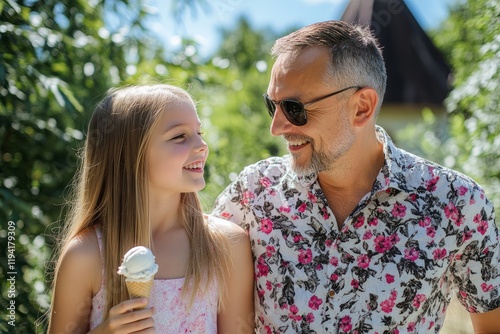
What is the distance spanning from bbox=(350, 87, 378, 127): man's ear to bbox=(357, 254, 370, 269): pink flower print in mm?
597

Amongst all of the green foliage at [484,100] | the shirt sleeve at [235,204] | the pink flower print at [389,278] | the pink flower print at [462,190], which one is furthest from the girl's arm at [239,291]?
the green foliage at [484,100]

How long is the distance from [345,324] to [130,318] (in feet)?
2.72

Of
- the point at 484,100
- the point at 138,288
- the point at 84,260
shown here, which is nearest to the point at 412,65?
the point at 484,100

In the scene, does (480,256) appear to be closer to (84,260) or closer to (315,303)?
(315,303)

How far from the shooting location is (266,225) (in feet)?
8.73

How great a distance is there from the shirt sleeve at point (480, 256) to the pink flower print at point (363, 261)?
0.37 meters

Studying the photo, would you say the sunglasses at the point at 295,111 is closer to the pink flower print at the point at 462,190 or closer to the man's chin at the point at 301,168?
the man's chin at the point at 301,168

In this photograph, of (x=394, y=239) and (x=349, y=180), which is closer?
(x=394, y=239)

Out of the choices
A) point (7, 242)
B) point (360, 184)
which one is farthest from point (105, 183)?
point (7, 242)

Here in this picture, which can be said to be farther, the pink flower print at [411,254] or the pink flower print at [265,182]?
the pink flower print at [265,182]

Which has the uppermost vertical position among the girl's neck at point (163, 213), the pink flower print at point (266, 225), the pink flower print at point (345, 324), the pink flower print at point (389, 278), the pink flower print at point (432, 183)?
the girl's neck at point (163, 213)

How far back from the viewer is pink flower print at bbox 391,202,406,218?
256 cm

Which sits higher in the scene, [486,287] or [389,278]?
[389,278]

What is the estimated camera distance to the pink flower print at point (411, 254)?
251 cm
